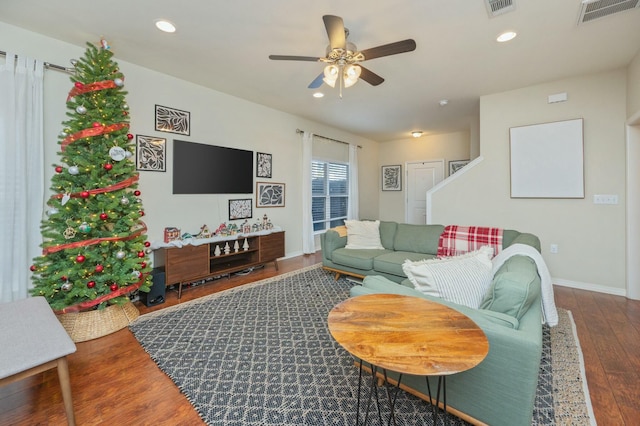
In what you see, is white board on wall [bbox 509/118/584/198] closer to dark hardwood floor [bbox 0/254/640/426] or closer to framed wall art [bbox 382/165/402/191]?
dark hardwood floor [bbox 0/254/640/426]

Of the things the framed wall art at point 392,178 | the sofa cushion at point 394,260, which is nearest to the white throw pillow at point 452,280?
the sofa cushion at point 394,260

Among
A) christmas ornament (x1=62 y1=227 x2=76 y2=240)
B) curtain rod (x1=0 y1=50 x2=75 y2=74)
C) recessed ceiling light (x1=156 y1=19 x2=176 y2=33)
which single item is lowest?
christmas ornament (x1=62 y1=227 x2=76 y2=240)

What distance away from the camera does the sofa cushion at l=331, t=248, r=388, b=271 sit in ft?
11.2

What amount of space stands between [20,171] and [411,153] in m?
6.84

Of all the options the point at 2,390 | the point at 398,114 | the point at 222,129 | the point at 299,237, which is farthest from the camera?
the point at 299,237

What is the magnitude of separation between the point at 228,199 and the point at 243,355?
2.61 metres

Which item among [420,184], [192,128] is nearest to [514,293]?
[192,128]

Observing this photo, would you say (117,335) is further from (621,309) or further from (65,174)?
(621,309)

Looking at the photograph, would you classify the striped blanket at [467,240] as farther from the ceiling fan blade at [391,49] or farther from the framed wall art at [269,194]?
the framed wall art at [269,194]

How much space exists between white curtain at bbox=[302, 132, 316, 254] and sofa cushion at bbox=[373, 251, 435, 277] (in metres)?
2.18

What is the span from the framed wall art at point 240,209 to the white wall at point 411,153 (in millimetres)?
4159

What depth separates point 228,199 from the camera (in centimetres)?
419

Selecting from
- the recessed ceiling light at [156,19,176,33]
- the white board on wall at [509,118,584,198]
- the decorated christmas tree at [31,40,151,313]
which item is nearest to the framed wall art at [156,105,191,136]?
the decorated christmas tree at [31,40,151,313]

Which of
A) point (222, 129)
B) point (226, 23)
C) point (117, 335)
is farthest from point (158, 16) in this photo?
point (117, 335)
